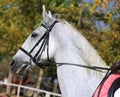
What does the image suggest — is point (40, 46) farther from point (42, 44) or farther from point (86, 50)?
point (86, 50)

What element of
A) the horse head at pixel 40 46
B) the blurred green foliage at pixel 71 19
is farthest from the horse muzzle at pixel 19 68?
the blurred green foliage at pixel 71 19

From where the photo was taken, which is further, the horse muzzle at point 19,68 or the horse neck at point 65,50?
the horse muzzle at point 19,68

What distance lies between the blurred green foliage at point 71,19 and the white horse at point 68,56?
5.21m

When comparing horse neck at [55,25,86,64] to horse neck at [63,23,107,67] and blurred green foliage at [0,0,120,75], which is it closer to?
horse neck at [63,23,107,67]

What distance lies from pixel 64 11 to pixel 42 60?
7.90 m

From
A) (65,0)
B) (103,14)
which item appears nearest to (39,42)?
(103,14)

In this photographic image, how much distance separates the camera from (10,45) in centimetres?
1766

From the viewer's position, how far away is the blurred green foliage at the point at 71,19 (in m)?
12.0

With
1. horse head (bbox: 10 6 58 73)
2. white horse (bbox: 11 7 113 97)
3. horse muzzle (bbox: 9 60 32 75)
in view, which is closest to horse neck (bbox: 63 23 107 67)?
white horse (bbox: 11 7 113 97)

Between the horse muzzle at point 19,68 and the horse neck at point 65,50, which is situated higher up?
the horse neck at point 65,50

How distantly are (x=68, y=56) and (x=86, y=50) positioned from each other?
30 centimetres

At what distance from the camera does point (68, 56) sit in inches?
214

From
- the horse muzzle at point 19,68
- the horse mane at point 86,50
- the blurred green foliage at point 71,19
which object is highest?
the blurred green foliage at point 71,19

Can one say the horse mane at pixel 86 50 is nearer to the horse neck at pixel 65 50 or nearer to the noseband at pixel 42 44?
the horse neck at pixel 65 50
